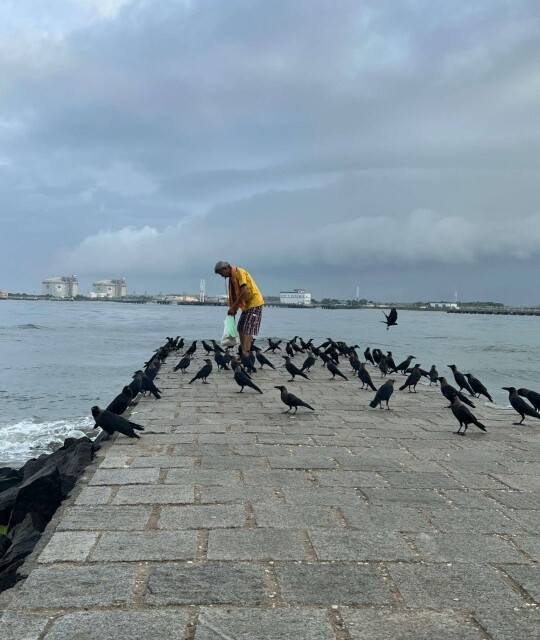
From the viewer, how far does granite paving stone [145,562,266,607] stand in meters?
2.40

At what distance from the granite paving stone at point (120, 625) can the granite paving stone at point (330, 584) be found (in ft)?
1.52

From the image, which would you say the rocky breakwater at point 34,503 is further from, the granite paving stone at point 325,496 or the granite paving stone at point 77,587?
the granite paving stone at point 325,496

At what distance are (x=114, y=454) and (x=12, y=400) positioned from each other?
1195cm

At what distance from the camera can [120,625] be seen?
2.20 m

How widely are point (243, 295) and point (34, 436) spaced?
4605 millimetres

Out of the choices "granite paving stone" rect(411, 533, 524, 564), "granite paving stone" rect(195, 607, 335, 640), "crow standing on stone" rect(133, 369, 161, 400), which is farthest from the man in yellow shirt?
"granite paving stone" rect(195, 607, 335, 640)

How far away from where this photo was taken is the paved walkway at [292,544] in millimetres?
Answer: 2264

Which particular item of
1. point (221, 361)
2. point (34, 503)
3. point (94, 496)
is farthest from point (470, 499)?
point (221, 361)

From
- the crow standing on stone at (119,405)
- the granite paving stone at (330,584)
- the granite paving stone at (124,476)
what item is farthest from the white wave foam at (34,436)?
the granite paving stone at (330,584)

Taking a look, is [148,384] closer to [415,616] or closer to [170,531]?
Result: [170,531]

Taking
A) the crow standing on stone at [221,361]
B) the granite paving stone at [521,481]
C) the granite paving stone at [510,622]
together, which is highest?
the granite paving stone at [510,622]

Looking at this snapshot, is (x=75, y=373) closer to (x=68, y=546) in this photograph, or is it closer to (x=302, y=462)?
(x=302, y=462)

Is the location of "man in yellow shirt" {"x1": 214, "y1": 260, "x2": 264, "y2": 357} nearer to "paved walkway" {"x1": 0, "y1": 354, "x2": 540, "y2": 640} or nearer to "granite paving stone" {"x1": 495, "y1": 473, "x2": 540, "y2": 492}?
"paved walkway" {"x1": 0, "y1": 354, "x2": 540, "y2": 640}

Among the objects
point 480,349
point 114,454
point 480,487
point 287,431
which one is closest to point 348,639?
point 480,487
